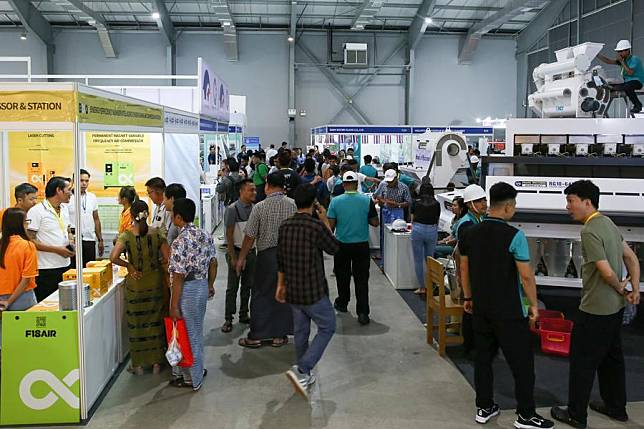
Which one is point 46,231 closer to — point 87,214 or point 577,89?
point 87,214

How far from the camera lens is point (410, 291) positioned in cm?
749

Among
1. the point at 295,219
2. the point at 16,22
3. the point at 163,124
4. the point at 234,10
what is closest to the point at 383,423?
the point at 295,219

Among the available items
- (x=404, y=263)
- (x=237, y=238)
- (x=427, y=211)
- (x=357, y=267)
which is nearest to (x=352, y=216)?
(x=357, y=267)

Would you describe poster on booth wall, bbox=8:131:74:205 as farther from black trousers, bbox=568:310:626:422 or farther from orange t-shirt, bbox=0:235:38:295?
black trousers, bbox=568:310:626:422

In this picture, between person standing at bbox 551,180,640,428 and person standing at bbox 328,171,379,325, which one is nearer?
person standing at bbox 551,180,640,428

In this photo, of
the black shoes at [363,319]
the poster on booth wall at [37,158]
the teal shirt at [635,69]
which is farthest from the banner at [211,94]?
the teal shirt at [635,69]

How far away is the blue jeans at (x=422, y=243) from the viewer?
23.1 feet

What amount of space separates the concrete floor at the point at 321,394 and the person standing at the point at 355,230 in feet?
1.81

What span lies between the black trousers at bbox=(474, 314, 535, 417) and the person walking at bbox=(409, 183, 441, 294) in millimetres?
3143

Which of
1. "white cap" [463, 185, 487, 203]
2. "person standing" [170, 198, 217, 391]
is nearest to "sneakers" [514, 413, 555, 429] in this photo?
"white cap" [463, 185, 487, 203]

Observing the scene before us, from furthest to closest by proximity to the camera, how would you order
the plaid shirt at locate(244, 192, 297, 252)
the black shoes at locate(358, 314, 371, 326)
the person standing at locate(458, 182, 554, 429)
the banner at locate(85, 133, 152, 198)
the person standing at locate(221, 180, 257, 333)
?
the banner at locate(85, 133, 152, 198), the black shoes at locate(358, 314, 371, 326), the person standing at locate(221, 180, 257, 333), the plaid shirt at locate(244, 192, 297, 252), the person standing at locate(458, 182, 554, 429)

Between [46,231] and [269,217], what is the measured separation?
185cm

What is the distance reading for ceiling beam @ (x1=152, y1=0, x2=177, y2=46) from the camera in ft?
63.8

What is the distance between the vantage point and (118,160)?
775 centimetres
